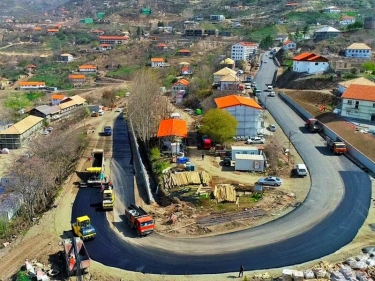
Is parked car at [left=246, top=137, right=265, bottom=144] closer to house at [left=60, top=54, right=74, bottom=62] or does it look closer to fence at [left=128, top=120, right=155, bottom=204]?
fence at [left=128, top=120, right=155, bottom=204]

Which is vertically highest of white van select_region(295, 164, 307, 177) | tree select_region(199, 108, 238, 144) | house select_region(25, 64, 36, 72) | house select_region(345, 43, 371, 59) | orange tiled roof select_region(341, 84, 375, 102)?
house select_region(345, 43, 371, 59)

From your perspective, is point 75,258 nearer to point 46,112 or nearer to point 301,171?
point 301,171

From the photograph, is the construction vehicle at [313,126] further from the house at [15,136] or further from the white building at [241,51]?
the white building at [241,51]

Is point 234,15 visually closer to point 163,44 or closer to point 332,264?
point 163,44

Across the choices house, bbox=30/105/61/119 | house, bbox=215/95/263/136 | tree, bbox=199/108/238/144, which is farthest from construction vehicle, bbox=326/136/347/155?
house, bbox=30/105/61/119

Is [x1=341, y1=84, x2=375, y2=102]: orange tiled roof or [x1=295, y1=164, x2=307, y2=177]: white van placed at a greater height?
[x1=341, y1=84, x2=375, y2=102]: orange tiled roof

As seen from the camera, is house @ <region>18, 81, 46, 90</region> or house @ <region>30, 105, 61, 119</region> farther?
house @ <region>18, 81, 46, 90</region>

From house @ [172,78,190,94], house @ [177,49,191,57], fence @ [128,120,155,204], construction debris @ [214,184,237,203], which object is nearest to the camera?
construction debris @ [214,184,237,203]
